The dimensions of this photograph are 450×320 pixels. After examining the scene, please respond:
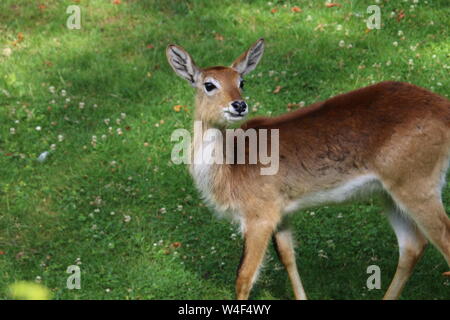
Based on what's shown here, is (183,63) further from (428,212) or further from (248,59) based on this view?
(428,212)

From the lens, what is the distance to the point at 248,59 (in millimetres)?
7715

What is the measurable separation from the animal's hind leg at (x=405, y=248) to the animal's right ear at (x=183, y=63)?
2084 millimetres

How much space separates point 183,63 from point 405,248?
255 cm

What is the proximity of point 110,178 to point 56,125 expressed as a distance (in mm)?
1254

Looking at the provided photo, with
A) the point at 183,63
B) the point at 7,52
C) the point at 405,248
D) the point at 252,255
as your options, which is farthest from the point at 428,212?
the point at 7,52

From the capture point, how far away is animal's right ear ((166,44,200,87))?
7547 millimetres

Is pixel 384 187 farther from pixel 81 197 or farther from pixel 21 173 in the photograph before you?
pixel 21 173

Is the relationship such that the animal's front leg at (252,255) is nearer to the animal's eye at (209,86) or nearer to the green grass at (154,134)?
→ the green grass at (154,134)

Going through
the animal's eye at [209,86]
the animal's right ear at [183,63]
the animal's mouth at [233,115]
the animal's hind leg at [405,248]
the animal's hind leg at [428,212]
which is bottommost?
the animal's hind leg at [405,248]

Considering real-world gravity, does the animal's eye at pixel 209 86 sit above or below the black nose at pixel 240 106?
above

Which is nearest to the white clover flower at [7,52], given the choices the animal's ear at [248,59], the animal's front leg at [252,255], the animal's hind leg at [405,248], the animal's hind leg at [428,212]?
the animal's ear at [248,59]

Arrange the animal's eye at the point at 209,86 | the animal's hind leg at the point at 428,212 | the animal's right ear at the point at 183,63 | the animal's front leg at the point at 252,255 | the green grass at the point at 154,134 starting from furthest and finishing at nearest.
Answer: the green grass at the point at 154,134 → the animal's right ear at the point at 183,63 → the animal's eye at the point at 209,86 → the animal's front leg at the point at 252,255 → the animal's hind leg at the point at 428,212

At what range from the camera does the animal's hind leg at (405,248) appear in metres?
7.37

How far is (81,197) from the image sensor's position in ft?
29.5
